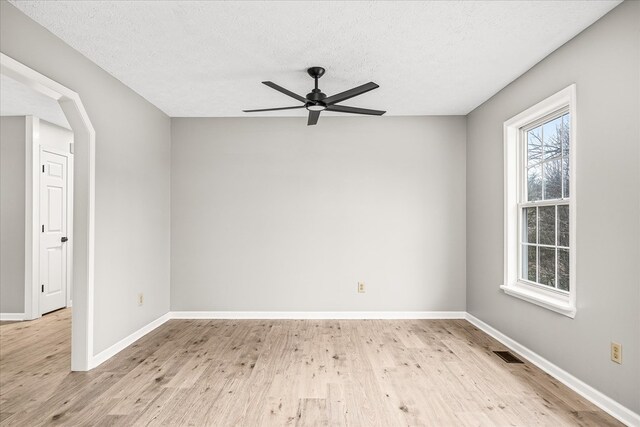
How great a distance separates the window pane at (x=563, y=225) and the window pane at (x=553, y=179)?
12 cm

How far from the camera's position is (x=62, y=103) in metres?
2.77

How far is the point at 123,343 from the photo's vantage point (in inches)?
134

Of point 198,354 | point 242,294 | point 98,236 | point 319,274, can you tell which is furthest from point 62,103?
point 319,274

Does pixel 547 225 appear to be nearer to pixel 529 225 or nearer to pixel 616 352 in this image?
pixel 529 225

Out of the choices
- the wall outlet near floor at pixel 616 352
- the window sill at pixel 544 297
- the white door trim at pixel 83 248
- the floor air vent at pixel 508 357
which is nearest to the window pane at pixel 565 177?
the window sill at pixel 544 297

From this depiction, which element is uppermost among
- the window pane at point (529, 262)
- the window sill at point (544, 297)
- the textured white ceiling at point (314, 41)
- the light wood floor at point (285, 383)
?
the textured white ceiling at point (314, 41)

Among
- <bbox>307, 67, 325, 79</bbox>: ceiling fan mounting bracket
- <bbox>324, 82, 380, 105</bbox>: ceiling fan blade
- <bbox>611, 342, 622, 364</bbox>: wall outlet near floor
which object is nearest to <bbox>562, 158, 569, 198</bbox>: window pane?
<bbox>611, 342, 622, 364</bbox>: wall outlet near floor

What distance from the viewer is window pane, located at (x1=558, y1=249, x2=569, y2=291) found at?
2828mm

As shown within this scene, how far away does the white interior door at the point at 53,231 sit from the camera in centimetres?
464

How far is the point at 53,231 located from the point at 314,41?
441cm

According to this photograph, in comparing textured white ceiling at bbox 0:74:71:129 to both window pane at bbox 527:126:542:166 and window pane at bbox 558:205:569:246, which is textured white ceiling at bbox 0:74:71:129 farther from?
window pane at bbox 558:205:569:246

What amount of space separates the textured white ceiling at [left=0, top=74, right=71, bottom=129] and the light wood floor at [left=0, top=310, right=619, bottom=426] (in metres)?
2.52

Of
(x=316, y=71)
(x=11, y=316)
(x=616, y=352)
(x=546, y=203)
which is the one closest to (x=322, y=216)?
(x=316, y=71)

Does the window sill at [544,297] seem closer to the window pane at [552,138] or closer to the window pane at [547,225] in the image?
the window pane at [547,225]
